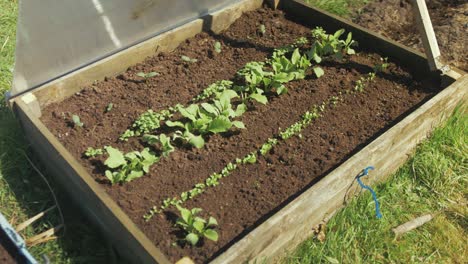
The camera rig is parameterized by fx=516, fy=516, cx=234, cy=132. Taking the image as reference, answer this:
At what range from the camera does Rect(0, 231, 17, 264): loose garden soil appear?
2532 mm

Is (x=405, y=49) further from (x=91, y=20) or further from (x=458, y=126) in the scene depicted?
(x=91, y=20)

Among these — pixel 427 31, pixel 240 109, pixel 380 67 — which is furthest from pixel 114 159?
pixel 427 31

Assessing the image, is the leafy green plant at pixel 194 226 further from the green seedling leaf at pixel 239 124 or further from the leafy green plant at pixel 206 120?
the green seedling leaf at pixel 239 124

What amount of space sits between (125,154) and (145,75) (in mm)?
726

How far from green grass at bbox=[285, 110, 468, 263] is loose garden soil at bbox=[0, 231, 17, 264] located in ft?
4.55

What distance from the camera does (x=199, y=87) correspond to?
341 cm

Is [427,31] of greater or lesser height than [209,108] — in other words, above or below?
below

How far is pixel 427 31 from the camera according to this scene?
A: 333 cm

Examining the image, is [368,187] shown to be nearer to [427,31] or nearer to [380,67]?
[380,67]

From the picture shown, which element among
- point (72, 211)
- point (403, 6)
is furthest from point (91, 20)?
point (403, 6)

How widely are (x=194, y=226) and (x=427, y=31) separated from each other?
202 cm

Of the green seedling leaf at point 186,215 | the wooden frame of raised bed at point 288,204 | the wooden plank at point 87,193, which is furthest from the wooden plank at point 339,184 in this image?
the wooden plank at point 87,193

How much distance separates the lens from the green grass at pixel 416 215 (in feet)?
9.15

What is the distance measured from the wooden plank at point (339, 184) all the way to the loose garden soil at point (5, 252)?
1073 millimetres
